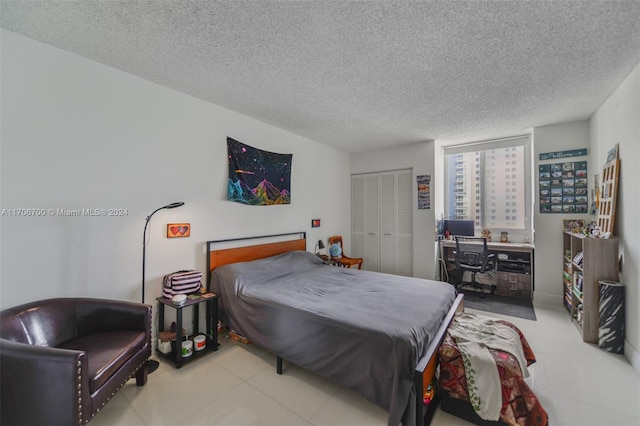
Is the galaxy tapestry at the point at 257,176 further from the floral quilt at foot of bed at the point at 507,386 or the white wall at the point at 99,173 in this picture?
the floral quilt at foot of bed at the point at 507,386

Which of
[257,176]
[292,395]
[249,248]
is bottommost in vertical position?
[292,395]

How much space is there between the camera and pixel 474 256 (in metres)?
4.14

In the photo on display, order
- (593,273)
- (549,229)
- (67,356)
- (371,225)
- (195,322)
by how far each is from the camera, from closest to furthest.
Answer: (67,356) < (593,273) < (195,322) < (549,229) < (371,225)

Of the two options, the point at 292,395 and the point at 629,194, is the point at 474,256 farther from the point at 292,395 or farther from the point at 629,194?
the point at 292,395

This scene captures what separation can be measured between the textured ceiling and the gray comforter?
206cm

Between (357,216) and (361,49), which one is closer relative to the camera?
(361,49)

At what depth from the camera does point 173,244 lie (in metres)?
2.70

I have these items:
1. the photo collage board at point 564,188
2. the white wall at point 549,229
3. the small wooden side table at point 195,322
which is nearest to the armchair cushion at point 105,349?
the small wooden side table at point 195,322

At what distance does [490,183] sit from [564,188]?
112 centimetres

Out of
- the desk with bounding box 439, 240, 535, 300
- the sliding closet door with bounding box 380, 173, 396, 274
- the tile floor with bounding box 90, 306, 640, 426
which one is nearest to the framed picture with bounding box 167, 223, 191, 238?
the tile floor with bounding box 90, 306, 640, 426

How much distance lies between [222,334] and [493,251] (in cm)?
439

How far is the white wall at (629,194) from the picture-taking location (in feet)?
7.41

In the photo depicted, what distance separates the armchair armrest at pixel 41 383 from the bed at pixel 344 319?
4.21 feet

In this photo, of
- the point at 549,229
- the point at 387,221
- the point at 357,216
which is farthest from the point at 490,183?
the point at 357,216
